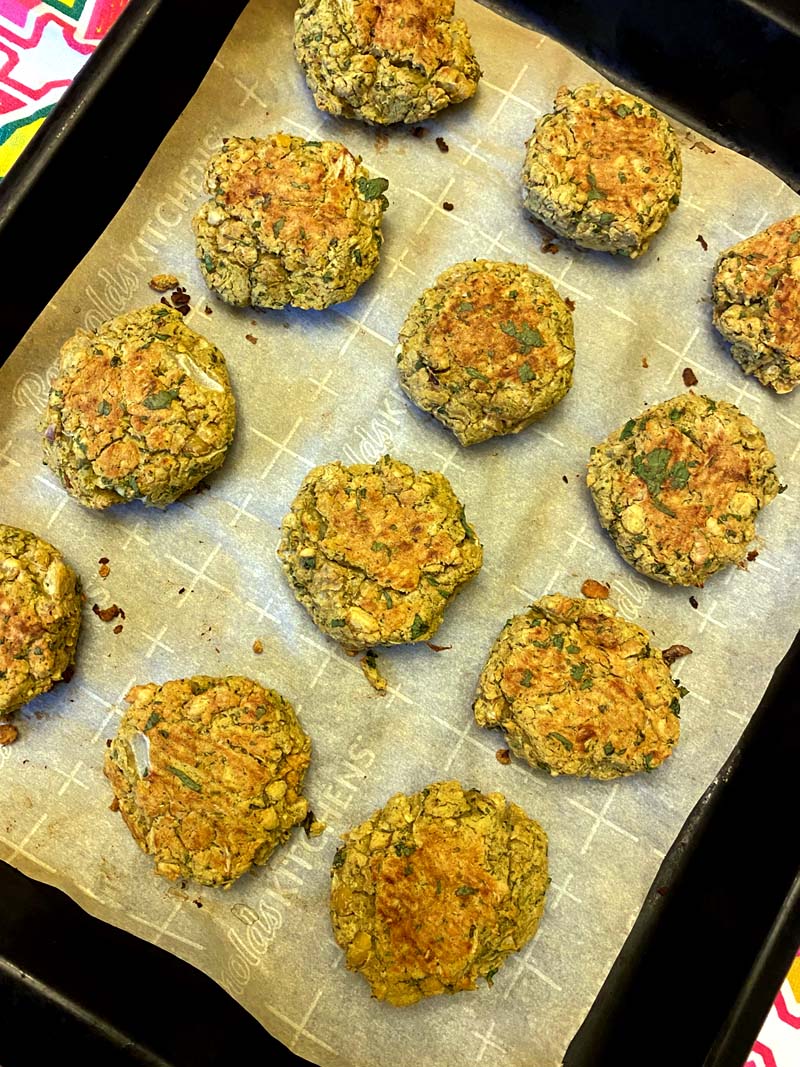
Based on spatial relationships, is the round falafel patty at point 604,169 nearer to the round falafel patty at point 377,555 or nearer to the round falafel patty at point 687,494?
the round falafel patty at point 687,494

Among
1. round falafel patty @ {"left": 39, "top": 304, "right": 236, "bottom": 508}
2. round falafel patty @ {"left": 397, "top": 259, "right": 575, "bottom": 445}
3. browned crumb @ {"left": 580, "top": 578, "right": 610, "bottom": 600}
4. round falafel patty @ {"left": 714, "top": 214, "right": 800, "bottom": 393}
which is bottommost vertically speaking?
browned crumb @ {"left": 580, "top": 578, "right": 610, "bottom": 600}

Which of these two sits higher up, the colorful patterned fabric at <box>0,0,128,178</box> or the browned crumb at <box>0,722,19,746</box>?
the colorful patterned fabric at <box>0,0,128,178</box>

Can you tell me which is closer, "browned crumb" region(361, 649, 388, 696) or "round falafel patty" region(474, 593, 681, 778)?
"round falafel patty" region(474, 593, 681, 778)

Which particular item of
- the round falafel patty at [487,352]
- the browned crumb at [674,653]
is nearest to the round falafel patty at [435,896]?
the browned crumb at [674,653]

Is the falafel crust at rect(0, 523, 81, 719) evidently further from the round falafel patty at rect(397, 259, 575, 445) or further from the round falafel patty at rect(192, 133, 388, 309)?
the round falafel patty at rect(397, 259, 575, 445)

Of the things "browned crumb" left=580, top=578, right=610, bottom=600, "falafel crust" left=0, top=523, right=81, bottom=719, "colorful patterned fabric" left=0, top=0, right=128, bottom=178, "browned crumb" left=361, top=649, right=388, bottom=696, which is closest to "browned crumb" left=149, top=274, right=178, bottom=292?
"colorful patterned fabric" left=0, top=0, right=128, bottom=178

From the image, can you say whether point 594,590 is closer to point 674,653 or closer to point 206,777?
point 674,653

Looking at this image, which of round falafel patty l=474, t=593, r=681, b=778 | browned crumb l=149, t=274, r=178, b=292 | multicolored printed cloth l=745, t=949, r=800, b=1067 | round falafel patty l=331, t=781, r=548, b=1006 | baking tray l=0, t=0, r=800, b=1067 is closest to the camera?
baking tray l=0, t=0, r=800, b=1067

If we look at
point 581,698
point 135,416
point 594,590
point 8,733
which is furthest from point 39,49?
point 581,698
